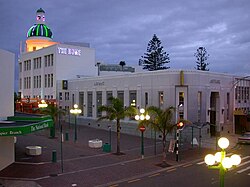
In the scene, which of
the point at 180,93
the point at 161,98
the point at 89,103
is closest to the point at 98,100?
the point at 89,103

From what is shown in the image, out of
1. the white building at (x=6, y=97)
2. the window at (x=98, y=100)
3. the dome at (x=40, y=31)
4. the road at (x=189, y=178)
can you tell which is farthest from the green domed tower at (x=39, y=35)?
the road at (x=189, y=178)

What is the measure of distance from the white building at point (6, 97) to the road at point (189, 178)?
27.5 ft

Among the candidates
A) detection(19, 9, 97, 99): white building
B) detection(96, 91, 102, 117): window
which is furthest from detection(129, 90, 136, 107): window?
detection(19, 9, 97, 99): white building

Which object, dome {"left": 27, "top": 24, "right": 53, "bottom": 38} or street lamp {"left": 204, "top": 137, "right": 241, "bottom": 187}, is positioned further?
dome {"left": 27, "top": 24, "right": 53, "bottom": 38}

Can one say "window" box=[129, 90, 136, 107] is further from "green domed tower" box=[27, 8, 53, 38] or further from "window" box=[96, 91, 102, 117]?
"green domed tower" box=[27, 8, 53, 38]

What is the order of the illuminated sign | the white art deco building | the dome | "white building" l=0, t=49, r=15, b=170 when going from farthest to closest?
the dome < the illuminated sign < the white art deco building < "white building" l=0, t=49, r=15, b=170

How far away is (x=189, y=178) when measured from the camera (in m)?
21.0

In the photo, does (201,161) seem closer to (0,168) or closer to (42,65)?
(0,168)

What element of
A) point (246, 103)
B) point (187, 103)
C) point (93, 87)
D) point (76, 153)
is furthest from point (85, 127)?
point (246, 103)

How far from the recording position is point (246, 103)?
51.2 m

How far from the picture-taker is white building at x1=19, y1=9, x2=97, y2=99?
59250 millimetres

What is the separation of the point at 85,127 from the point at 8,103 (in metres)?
26.2

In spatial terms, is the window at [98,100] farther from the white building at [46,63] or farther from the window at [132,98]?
the white building at [46,63]

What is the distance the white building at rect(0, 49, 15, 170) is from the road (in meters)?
8.40
